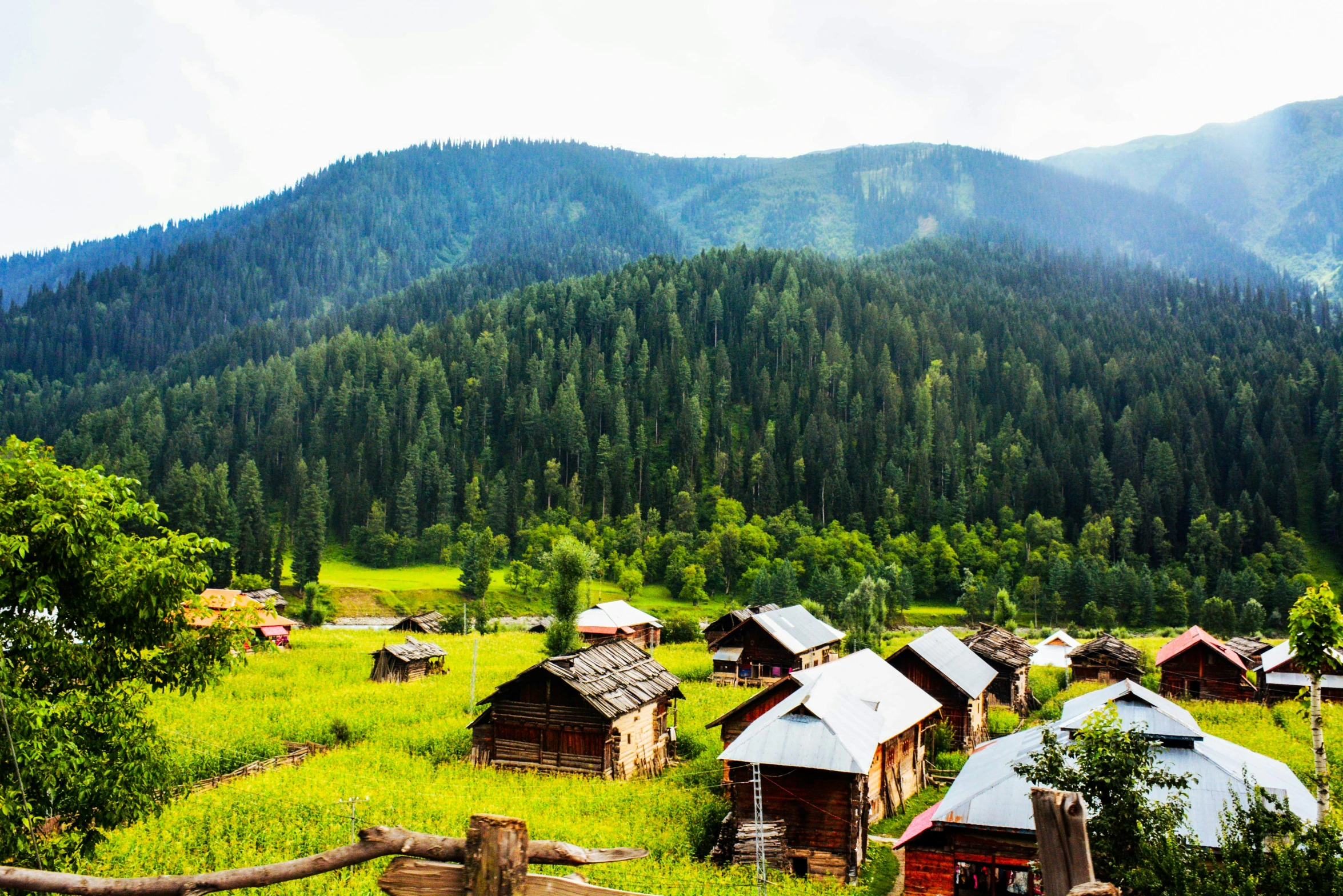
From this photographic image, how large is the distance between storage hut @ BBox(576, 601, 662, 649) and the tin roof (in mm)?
26837

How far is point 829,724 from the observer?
2834 centimetres

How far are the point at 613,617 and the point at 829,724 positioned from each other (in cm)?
4523

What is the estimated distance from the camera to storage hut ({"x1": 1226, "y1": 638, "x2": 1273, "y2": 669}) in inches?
2360

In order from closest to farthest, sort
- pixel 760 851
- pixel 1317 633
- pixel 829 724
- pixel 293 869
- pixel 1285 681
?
pixel 293 869
pixel 760 851
pixel 1317 633
pixel 829 724
pixel 1285 681

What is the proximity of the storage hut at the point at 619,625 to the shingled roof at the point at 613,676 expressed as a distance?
26.4 m

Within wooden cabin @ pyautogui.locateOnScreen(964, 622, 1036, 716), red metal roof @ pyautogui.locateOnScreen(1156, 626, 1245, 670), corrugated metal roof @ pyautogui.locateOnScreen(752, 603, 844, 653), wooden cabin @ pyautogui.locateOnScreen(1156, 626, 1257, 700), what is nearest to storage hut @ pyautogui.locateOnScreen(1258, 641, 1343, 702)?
wooden cabin @ pyautogui.locateOnScreen(1156, 626, 1257, 700)

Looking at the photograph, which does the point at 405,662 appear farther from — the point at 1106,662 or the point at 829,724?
the point at 1106,662

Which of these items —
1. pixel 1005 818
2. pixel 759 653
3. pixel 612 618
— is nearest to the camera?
pixel 1005 818

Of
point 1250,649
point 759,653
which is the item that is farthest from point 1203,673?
point 759,653

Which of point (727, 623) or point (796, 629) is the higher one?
point (727, 623)

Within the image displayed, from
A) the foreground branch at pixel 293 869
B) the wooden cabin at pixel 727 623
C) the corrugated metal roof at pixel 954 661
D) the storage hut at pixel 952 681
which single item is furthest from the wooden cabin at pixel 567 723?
the foreground branch at pixel 293 869

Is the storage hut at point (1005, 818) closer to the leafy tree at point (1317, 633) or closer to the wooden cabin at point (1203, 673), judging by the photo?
the leafy tree at point (1317, 633)

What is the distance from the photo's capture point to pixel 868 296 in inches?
7712

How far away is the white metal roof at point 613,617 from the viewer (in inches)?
2776
